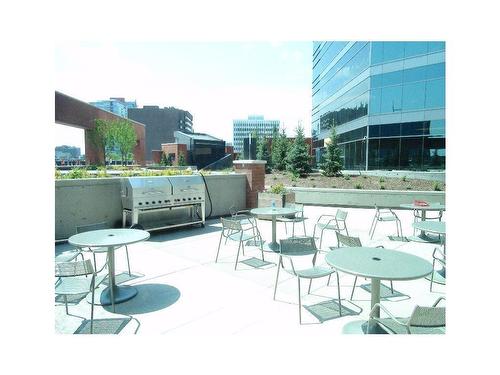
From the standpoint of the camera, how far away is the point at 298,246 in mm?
4012

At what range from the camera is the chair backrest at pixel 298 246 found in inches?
156

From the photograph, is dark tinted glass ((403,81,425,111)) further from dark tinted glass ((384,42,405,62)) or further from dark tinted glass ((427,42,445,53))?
dark tinted glass ((384,42,405,62))

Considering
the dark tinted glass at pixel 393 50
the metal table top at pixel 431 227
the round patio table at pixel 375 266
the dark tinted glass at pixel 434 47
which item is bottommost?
the round patio table at pixel 375 266

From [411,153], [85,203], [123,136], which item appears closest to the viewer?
[85,203]

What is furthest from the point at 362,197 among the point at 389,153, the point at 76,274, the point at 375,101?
the point at 375,101

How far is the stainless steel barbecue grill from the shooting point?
706cm

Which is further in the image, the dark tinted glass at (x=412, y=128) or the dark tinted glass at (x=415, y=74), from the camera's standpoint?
the dark tinted glass at (x=412, y=128)

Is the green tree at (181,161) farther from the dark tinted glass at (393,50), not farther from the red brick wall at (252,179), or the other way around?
the red brick wall at (252,179)

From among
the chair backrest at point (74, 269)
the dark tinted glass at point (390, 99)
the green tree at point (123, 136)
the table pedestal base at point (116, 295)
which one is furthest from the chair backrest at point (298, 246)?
the green tree at point (123, 136)

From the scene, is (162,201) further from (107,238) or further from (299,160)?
(299,160)

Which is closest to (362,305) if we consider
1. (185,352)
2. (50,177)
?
(185,352)

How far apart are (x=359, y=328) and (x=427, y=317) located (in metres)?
1.21

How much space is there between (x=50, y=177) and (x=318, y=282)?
3632mm

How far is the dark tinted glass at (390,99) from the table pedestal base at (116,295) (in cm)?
2275
